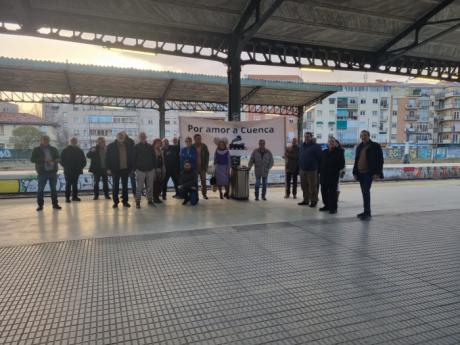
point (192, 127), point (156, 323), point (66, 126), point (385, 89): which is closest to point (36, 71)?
point (192, 127)

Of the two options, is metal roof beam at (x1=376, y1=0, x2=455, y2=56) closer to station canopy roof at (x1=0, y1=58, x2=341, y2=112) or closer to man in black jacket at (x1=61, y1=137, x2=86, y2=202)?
station canopy roof at (x1=0, y1=58, x2=341, y2=112)

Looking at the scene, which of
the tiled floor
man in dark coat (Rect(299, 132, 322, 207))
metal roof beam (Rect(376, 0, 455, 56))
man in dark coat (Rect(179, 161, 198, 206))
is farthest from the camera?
metal roof beam (Rect(376, 0, 455, 56))

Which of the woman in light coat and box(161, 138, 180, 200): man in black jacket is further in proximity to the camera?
box(161, 138, 180, 200): man in black jacket

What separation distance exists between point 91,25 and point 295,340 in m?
8.22

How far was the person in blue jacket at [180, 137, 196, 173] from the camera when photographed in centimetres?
846

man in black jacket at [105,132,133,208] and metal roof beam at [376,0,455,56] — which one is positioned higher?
metal roof beam at [376,0,455,56]

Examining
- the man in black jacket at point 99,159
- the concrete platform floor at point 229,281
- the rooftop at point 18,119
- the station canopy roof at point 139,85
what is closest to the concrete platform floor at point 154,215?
the concrete platform floor at point 229,281

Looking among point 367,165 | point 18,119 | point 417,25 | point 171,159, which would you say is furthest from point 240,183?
point 18,119

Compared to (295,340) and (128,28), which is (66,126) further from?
(295,340)

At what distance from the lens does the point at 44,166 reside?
7762 mm

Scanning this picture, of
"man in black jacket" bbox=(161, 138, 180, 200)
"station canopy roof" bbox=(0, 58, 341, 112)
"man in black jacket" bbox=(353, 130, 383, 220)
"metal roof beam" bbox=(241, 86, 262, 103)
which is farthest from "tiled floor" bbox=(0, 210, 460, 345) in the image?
"metal roof beam" bbox=(241, 86, 262, 103)

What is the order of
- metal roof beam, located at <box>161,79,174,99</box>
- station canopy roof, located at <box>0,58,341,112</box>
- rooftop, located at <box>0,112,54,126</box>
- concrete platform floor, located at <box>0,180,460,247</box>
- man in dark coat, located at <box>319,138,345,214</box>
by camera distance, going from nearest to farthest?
1. concrete platform floor, located at <box>0,180,460,247</box>
2. man in dark coat, located at <box>319,138,345,214</box>
3. station canopy roof, located at <box>0,58,341,112</box>
4. metal roof beam, located at <box>161,79,174,99</box>
5. rooftop, located at <box>0,112,54,126</box>

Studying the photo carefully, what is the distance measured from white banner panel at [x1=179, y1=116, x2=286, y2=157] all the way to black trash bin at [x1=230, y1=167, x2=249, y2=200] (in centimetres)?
52

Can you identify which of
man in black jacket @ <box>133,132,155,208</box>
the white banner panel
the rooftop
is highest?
the rooftop
